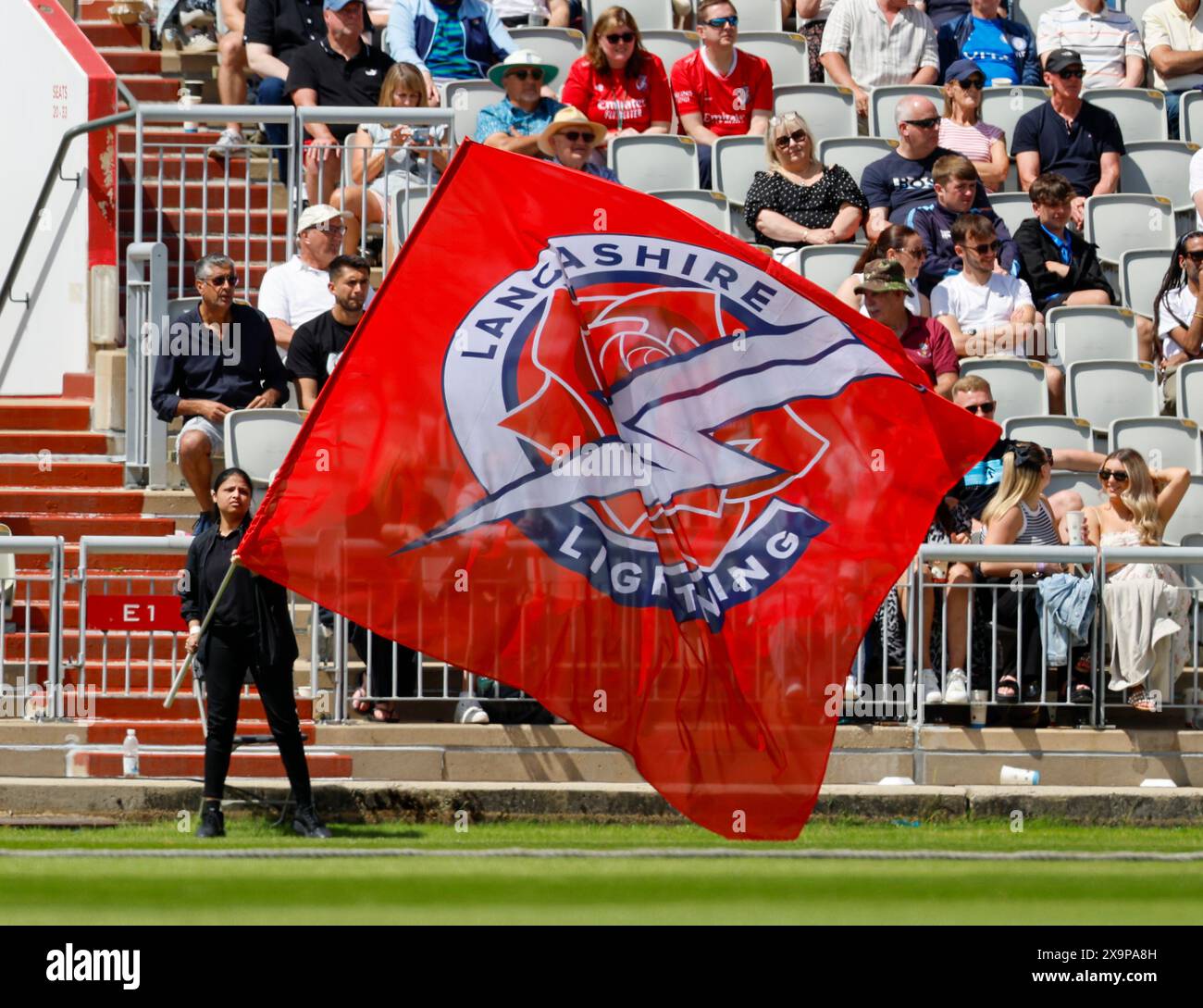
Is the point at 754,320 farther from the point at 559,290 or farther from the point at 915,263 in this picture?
the point at 915,263

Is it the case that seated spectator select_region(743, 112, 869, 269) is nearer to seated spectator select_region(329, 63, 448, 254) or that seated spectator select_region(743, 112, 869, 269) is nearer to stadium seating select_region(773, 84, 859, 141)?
stadium seating select_region(773, 84, 859, 141)

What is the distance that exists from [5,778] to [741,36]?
862 cm

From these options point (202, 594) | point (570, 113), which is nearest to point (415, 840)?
point (202, 594)

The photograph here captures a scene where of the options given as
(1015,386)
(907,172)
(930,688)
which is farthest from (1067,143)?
(930,688)

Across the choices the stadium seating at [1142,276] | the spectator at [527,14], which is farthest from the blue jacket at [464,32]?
the stadium seating at [1142,276]

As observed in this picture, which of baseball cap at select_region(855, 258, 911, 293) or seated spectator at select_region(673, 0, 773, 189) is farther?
seated spectator at select_region(673, 0, 773, 189)

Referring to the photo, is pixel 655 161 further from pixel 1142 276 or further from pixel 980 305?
pixel 1142 276

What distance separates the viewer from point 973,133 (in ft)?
54.5

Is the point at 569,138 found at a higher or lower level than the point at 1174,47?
lower

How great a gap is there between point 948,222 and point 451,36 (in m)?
3.94

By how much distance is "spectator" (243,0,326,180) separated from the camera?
53.7 feet

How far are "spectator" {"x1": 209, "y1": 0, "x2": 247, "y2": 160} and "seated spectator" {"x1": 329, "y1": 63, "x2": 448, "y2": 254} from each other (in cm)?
106

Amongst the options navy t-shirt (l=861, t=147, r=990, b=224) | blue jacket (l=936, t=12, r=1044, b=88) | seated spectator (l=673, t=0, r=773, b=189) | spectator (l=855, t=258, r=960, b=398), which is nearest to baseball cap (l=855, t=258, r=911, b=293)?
spectator (l=855, t=258, r=960, b=398)

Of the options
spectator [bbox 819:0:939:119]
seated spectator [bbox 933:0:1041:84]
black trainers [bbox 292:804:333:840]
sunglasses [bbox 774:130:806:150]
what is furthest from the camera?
seated spectator [bbox 933:0:1041:84]
